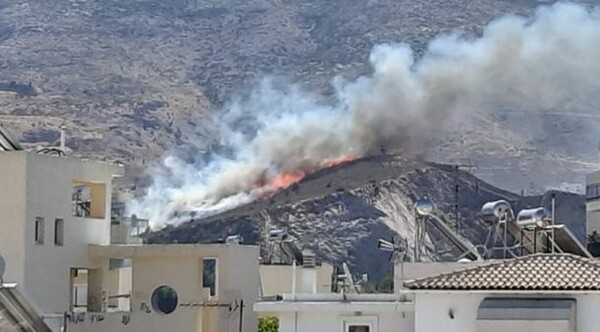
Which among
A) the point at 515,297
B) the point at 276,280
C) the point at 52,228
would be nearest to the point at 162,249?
the point at 52,228

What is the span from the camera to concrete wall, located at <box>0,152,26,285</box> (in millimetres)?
54031

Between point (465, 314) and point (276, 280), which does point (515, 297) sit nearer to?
point (465, 314)

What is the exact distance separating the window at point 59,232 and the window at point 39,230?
2.65 feet

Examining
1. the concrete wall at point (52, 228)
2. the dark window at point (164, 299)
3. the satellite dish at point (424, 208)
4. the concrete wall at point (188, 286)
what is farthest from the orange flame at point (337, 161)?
the satellite dish at point (424, 208)

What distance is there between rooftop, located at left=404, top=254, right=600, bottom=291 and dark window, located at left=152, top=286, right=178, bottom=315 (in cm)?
1870

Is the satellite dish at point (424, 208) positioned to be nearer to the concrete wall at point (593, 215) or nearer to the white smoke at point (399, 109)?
the concrete wall at point (593, 215)

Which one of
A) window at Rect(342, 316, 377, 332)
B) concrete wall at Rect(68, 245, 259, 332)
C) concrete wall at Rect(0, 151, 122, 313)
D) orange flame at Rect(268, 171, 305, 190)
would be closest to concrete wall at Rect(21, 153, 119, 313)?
concrete wall at Rect(0, 151, 122, 313)

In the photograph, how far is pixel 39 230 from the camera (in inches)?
2179

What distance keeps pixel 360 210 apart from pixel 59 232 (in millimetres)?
98399

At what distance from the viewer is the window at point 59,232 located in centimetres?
5622

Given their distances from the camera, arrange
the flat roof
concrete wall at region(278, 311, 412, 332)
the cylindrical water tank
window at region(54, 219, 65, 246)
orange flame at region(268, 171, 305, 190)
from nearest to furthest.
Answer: concrete wall at region(278, 311, 412, 332), the cylindrical water tank, the flat roof, window at region(54, 219, 65, 246), orange flame at region(268, 171, 305, 190)

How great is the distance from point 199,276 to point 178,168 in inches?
5114

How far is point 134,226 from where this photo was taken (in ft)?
240

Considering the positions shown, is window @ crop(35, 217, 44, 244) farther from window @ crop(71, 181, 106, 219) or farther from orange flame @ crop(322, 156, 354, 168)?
orange flame @ crop(322, 156, 354, 168)
